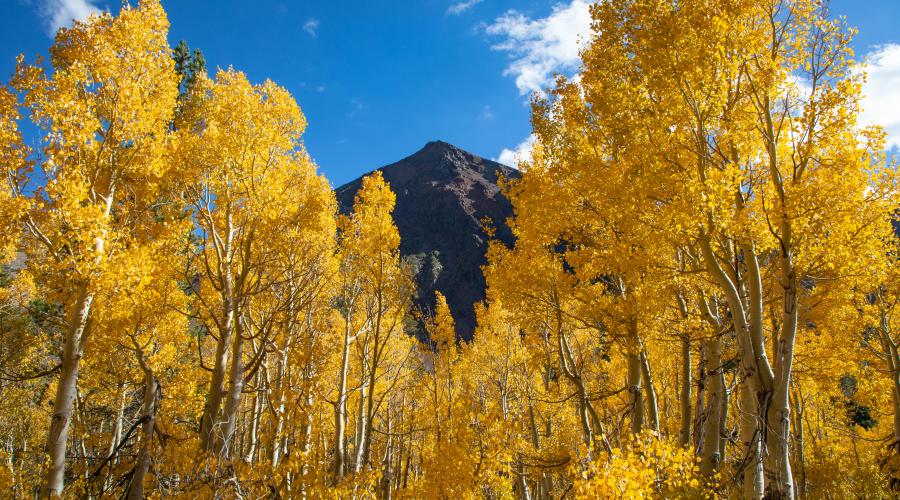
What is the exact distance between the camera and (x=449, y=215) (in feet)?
474

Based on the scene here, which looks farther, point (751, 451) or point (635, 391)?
point (635, 391)

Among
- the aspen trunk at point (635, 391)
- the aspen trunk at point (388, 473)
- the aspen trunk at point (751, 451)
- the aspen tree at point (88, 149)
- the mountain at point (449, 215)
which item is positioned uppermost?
the mountain at point (449, 215)

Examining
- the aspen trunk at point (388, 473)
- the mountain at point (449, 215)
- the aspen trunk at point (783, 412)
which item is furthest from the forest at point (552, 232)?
the mountain at point (449, 215)

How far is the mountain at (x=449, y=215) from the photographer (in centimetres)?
12381

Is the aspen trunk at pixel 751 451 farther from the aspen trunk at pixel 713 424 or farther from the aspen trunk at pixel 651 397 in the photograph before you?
the aspen trunk at pixel 651 397

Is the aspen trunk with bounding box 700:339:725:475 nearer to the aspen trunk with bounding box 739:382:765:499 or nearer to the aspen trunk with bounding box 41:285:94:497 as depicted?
the aspen trunk with bounding box 739:382:765:499

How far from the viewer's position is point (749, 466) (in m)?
4.95

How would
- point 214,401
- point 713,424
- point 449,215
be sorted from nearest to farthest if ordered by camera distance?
point 214,401 < point 713,424 < point 449,215

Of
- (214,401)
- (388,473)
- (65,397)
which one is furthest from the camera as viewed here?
(388,473)

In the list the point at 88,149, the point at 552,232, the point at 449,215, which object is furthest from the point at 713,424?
the point at 449,215

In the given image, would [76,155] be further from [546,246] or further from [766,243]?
[766,243]

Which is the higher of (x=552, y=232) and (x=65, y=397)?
(x=552, y=232)

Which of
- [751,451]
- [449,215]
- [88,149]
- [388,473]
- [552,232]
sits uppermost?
[449,215]

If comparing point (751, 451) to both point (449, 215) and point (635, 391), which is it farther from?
point (449, 215)
